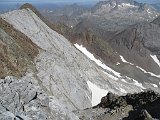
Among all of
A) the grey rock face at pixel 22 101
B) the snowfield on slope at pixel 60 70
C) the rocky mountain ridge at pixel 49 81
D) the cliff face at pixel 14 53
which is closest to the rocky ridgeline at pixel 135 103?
the rocky mountain ridge at pixel 49 81

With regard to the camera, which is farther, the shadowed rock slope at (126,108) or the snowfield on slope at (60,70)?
the snowfield on slope at (60,70)

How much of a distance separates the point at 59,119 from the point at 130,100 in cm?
1366

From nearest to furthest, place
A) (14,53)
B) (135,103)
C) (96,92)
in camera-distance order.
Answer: (135,103) < (14,53) < (96,92)

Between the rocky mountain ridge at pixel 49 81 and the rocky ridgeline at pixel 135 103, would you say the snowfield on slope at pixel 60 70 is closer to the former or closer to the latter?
the rocky mountain ridge at pixel 49 81

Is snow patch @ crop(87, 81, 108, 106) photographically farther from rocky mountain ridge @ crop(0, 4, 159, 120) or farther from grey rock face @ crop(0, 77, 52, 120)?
grey rock face @ crop(0, 77, 52, 120)

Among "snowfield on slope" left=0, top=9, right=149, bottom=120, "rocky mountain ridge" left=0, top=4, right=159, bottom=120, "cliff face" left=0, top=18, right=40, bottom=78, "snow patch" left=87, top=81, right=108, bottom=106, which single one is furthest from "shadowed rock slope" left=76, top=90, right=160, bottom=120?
"snow patch" left=87, top=81, right=108, bottom=106

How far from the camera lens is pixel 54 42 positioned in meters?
85.7

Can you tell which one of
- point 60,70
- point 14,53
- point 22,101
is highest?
point 22,101

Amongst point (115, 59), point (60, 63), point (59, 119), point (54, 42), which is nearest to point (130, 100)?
point (59, 119)

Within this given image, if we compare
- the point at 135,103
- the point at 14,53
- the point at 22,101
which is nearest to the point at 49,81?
the point at 14,53

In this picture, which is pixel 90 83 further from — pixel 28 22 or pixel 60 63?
pixel 28 22

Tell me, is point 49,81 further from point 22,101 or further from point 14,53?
point 22,101

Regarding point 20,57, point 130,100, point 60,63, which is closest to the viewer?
point 130,100

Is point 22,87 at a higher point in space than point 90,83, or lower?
higher
